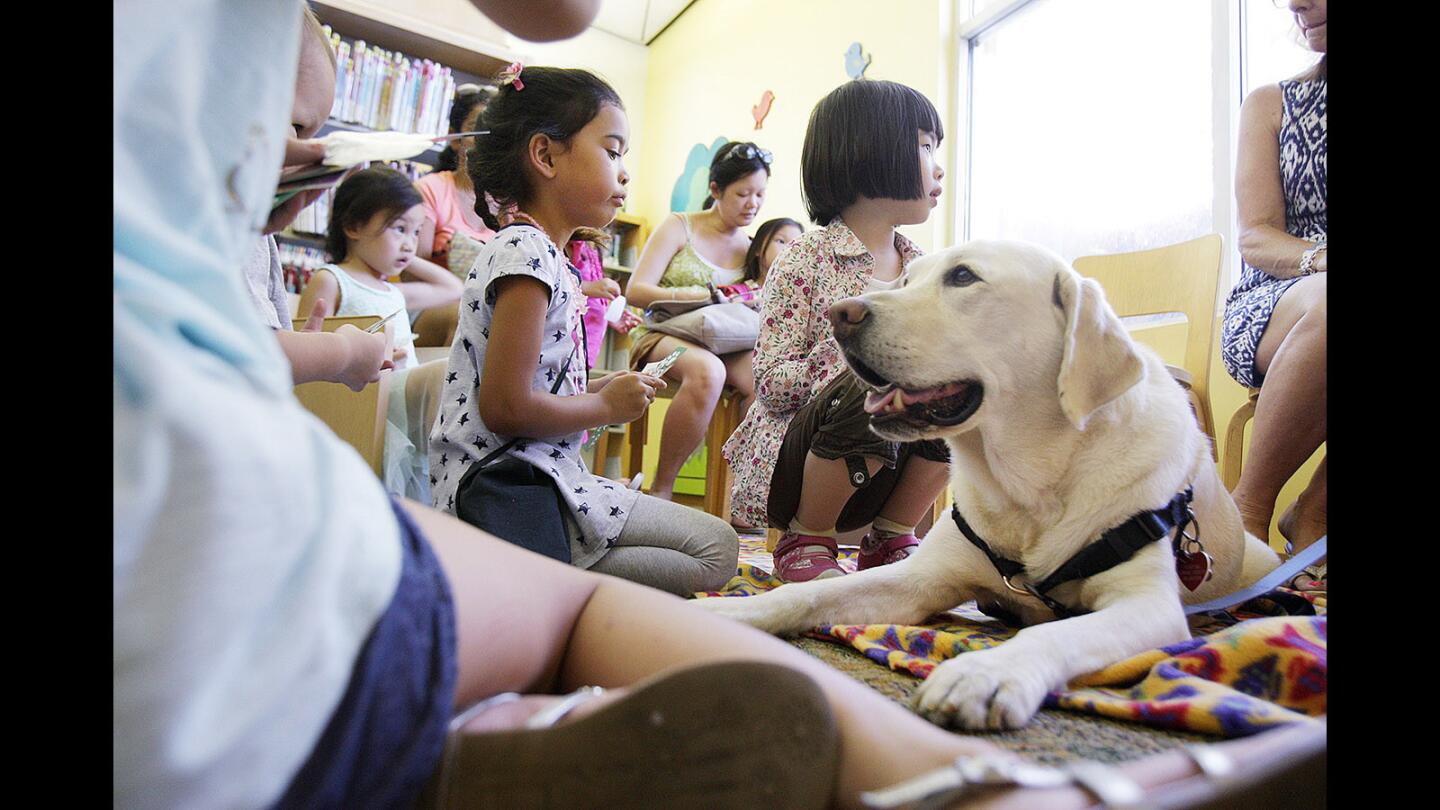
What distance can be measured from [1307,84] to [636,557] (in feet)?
5.87

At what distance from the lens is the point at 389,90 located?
3.37 meters

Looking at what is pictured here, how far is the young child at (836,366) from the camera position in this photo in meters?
1.71

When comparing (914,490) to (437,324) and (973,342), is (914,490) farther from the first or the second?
(437,324)

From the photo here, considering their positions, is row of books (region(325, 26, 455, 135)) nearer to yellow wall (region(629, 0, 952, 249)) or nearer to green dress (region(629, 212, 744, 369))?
green dress (region(629, 212, 744, 369))

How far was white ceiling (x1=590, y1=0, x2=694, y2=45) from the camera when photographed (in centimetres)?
530

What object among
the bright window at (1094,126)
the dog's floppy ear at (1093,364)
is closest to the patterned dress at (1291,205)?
the bright window at (1094,126)

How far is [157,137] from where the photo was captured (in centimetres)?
31

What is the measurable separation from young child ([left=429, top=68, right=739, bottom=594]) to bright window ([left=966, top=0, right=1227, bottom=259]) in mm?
1932

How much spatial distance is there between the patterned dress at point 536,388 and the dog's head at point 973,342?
18.3 inches

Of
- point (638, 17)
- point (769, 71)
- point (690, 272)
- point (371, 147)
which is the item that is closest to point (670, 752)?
point (371, 147)

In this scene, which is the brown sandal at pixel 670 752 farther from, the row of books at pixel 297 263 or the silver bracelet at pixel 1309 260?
the row of books at pixel 297 263

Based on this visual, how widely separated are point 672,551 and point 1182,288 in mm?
1486

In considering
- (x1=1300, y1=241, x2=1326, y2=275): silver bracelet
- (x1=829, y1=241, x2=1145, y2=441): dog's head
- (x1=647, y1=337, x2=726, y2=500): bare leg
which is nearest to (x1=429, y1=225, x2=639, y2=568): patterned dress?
(x1=829, y1=241, x2=1145, y2=441): dog's head
